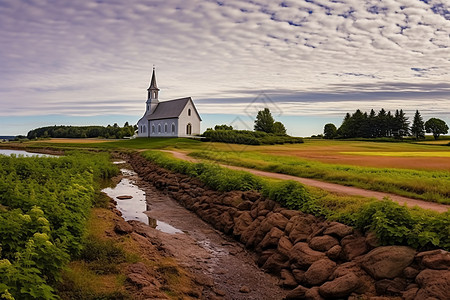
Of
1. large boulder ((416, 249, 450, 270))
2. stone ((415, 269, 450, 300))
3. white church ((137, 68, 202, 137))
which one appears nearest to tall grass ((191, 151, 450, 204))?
large boulder ((416, 249, 450, 270))

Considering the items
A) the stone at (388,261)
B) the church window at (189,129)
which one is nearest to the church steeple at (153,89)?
the church window at (189,129)

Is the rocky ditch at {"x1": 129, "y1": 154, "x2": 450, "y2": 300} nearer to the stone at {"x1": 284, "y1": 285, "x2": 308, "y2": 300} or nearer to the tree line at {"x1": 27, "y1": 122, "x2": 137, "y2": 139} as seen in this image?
the stone at {"x1": 284, "y1": 285, "x2": 308, "y2": 300}

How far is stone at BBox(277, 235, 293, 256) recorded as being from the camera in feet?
39.1

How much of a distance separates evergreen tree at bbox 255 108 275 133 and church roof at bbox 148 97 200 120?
1813 centimetres

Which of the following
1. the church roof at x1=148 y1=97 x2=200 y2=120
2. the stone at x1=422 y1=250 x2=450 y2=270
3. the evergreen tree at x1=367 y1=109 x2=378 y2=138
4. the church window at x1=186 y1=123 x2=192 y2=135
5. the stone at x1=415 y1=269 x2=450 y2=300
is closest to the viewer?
the stone at x1=415 y1=269 x2=450 y2=300

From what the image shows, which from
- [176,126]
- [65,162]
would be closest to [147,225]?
[65,162]

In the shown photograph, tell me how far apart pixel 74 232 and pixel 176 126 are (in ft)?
245

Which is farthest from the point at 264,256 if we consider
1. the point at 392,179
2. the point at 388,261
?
the point at 392,179

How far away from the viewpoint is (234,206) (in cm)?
1739

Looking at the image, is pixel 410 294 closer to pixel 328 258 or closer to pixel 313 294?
pixel 313 294

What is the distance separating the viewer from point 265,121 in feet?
298

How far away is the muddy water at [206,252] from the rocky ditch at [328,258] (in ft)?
1.69

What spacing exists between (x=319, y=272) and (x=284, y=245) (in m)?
2.27

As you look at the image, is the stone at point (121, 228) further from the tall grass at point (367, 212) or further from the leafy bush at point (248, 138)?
the leafy bush at point (248, 138)
